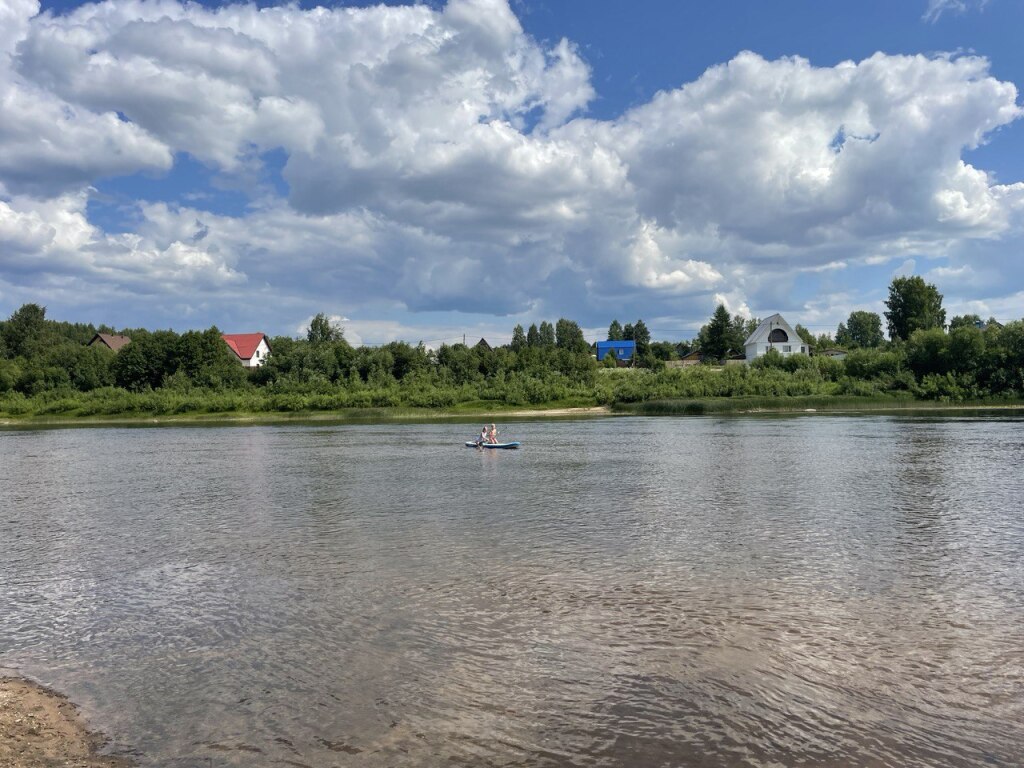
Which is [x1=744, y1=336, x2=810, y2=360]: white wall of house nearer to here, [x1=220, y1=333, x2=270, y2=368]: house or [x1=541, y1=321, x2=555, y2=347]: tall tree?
[x1=541, y1=321, x2=555, y2=347]: tall tree

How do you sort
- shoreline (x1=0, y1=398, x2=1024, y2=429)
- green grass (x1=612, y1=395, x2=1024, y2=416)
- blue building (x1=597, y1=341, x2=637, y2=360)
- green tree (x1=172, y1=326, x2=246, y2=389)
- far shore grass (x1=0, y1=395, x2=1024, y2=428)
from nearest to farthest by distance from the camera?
shoreline (x1=0, y1=398, x2=1024, y2=429) → green grass (x1=612, y1=395, x2=1024, y2=416) → far shore grass (x1=0, y1=395, x2=1024, y2=428) → green tree (x1=172, y1=326, x2=246, y2=389) → blue building (x1=597, y1=341, x2=637, y2=360)

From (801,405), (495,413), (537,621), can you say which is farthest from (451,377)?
(537,621)

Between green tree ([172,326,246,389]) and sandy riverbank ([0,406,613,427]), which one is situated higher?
green tree ([172,326,246,389])

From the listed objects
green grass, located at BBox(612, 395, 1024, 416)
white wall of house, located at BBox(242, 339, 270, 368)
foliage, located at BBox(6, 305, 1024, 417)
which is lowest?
green grass, located at BBox(612, 395, 1024, 416)

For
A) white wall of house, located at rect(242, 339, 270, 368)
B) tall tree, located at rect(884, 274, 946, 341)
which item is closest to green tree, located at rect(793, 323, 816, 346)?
tall tree, located at rect(884, 274, 946, 341)

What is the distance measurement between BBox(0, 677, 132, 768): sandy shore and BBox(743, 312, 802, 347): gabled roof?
128590 mm

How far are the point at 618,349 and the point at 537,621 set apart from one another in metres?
168

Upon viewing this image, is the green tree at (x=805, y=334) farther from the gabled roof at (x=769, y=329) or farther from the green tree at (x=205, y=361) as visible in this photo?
the green tree at (x=205, y=361)

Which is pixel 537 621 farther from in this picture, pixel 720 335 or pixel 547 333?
pixel 547 333

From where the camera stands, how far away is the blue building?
176 metres

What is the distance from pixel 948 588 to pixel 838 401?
83.2 meters

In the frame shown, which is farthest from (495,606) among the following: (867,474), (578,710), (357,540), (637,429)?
(637,429)

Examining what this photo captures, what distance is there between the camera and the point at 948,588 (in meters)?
14.5

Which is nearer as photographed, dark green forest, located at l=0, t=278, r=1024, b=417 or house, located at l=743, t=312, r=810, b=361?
dark green forest, located at l=0, t=278, r=1024, b=417
